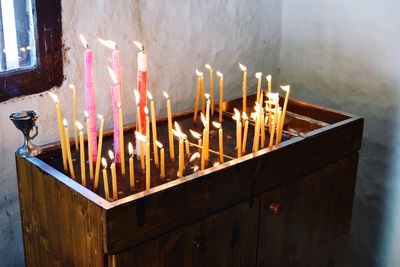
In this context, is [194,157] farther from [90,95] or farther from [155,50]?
[155,50]

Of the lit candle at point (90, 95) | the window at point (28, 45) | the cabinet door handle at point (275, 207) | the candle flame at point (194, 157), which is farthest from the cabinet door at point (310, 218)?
the window at point (28, 45)

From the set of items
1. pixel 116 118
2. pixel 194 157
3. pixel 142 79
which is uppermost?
pixel 142 79

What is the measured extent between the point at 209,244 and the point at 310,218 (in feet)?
1.51

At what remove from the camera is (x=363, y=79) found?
7.53 feet

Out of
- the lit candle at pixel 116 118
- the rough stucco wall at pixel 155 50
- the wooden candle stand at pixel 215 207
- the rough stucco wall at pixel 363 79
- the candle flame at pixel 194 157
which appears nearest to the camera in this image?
the wooden candle stand at pixel 215 207

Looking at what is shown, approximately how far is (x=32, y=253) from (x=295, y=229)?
0.79 m

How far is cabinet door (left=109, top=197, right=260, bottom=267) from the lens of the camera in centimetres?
140

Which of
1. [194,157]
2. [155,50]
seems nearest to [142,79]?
[194,157]

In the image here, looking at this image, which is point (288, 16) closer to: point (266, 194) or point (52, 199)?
point (266, 194)

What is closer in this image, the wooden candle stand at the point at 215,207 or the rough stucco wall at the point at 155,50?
the wooden candle stand at the point at 215,207

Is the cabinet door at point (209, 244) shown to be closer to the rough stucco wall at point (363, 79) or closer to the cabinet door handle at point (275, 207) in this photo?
the cabinet door handle at point (275, 207)

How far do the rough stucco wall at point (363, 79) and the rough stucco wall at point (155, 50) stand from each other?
0.12 metres

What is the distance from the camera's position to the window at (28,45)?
1.67m

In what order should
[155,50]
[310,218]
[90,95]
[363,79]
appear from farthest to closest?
[363,79] < [155,50] < [310,218] < [90,95]
